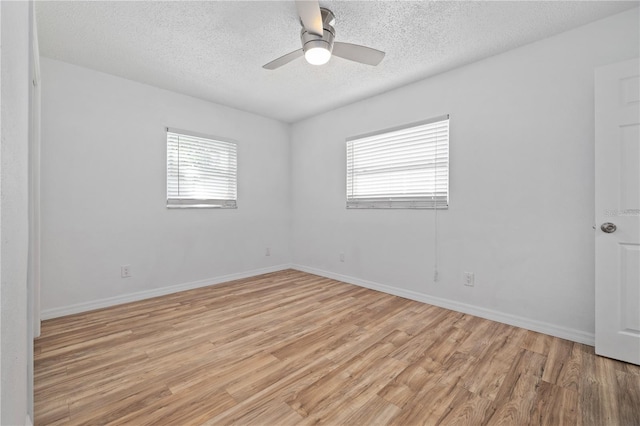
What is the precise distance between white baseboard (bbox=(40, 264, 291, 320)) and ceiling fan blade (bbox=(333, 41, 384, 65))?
3263 mm

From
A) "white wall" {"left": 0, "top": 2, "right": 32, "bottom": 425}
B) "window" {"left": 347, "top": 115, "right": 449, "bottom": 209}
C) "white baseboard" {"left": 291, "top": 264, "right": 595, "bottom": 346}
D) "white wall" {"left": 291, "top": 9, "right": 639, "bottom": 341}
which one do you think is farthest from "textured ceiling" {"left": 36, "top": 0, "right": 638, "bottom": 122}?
"white baseboard" {"left": 291, "top": 264, "right": 595, "bottom": 346}

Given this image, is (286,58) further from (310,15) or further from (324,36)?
(310,15)

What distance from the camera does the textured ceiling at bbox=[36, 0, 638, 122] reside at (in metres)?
2.09

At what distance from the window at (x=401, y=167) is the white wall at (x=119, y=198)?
5.75 ft

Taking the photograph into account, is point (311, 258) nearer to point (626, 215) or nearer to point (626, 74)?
point (626, 215)

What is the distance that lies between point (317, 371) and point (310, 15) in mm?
2313

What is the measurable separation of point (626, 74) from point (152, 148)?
4.47 m

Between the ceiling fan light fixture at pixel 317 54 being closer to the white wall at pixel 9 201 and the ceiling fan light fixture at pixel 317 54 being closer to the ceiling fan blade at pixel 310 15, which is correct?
the ceiling fan blade at pixel 310 15

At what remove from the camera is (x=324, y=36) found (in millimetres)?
2123

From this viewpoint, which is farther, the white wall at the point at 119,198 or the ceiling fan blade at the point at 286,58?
the white wall at the point at 119,198

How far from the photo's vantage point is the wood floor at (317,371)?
1499mm

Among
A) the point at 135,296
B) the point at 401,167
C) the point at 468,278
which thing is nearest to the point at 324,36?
the point at 401,167

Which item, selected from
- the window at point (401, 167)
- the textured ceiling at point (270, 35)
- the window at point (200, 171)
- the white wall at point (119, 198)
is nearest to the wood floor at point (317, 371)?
the white wall at point (119, 198)

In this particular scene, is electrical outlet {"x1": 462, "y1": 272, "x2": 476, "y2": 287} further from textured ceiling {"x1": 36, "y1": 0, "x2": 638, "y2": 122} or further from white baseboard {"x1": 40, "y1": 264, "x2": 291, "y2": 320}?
white baseboard {"x1": 40, "y1": 264, "x2": 291, "y2": 320}
